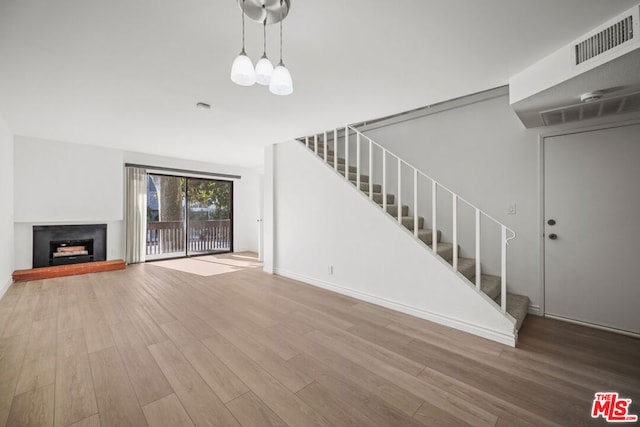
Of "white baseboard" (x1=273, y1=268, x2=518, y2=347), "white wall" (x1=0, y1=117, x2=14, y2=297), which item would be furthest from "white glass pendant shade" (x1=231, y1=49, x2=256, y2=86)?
"white wall" (x1=0, y1=117, x2=14, y2=297)

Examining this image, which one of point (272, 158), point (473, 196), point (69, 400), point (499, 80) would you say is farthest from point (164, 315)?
point (499, 80)

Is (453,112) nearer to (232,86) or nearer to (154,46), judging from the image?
(232,86)

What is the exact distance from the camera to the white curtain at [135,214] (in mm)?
5438

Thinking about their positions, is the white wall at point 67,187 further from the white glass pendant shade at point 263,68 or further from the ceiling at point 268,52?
the white glass pendant shade at point 263,68

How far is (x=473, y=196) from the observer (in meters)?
3.28

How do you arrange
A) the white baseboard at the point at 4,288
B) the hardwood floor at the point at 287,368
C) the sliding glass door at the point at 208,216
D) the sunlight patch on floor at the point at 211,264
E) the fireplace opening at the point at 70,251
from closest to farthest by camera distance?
the hardwood floor at the point at 287,368 → the white baseboard at the point at 4,288 → the fireplace opening at the point at 70,251 → the sunlight patch on floor at the point at 211,264 → the sliding glass door at the point at 208,216

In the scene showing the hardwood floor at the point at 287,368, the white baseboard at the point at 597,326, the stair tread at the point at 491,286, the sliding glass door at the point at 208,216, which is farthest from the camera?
the sliding glass door at the point at 208,216

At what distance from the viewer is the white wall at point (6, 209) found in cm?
350

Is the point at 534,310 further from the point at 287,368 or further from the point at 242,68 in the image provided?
the point at 242,68

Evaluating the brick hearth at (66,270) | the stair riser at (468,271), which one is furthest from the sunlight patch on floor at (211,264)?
the stair riser at (468,271)

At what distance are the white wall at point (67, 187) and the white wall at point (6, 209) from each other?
11.2 inches

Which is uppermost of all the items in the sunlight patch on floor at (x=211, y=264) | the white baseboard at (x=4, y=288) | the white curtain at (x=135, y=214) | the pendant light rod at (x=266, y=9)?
the pendant light rod at (x=266, y=9)

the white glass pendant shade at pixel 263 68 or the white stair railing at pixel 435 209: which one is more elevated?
the white glass pendant shade at pixel 263 68

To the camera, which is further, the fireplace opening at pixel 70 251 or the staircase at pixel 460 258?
the fireplace opening at pixel 70 251
